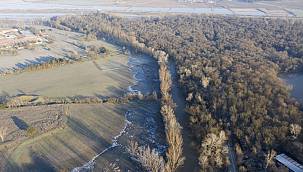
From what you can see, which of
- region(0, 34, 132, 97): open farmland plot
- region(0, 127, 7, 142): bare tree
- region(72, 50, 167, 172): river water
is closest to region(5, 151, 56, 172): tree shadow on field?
region(72, 50, 167, 172): river water

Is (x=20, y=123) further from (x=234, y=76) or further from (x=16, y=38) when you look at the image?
(x=16, y=38)

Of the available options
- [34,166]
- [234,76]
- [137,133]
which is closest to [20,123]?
[34,166]

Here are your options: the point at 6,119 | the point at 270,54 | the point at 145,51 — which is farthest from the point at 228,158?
the point at 145,51

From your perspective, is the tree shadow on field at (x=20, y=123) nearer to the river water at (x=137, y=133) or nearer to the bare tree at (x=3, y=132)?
the bare tree at (x=3, y=132)

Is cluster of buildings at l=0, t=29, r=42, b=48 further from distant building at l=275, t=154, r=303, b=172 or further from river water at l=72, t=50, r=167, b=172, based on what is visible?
distant building at l=275, t=154, r=303, b=172

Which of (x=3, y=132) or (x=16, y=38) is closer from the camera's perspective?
(x=3, y=132)

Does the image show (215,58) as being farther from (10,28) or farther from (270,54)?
(10,28)

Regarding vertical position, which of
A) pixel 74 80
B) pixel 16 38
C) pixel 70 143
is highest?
Answer: pixel 16 38
